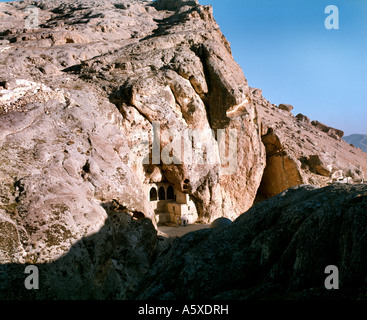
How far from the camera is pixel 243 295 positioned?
5.06 metres

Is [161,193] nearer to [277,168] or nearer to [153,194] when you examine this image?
[153,194]

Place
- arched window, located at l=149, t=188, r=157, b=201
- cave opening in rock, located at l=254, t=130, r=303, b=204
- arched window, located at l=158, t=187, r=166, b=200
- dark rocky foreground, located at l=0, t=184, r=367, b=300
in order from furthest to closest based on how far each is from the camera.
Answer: cave opening in rock, located at l=254, t=130, r=303, b=204
arched window, located at l=158, t=187, r=166, b=200
arched window, located at l=149, t=188, r=157, b=201
dark rocky foreground, located at l=0, t=184, r=367, b=300

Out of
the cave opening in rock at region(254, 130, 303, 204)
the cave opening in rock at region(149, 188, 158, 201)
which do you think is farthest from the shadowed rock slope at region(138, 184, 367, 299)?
the cave opening in rock at region(254, 130, 303, 204)

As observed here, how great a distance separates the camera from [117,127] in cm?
2008

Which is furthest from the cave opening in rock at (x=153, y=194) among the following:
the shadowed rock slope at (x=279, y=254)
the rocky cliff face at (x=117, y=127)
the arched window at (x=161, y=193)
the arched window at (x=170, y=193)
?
the shadowed rock slope at (x=279, y=254)

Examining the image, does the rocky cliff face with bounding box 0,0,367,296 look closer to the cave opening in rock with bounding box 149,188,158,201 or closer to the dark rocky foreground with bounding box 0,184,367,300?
the cave opening in rock with bounding box 149,188,158,201

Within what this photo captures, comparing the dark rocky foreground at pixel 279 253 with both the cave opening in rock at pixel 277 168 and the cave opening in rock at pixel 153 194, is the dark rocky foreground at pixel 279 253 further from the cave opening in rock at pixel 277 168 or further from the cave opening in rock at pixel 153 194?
the cave opening in rock at pixel 277 168

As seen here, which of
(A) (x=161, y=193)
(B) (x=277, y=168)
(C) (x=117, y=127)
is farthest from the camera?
(B) (x=277, y=168)

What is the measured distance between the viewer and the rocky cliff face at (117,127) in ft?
44.2

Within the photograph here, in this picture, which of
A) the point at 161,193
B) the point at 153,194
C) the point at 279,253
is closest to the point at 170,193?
the point at 161,193

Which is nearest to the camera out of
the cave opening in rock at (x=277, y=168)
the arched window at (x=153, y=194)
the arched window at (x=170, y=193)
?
the arched window at (x=153, y=194)

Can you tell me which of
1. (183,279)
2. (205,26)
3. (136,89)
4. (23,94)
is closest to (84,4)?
(205,26)

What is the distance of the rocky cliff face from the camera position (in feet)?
44.2
